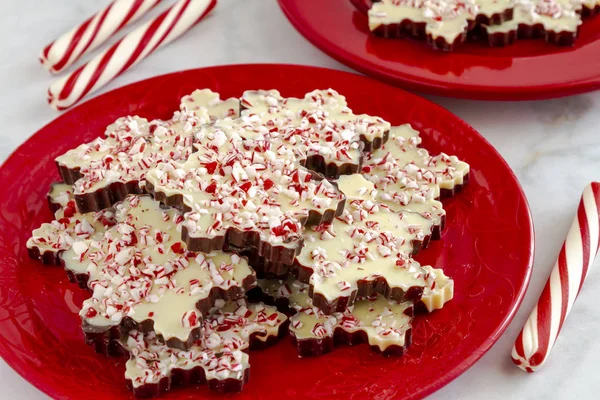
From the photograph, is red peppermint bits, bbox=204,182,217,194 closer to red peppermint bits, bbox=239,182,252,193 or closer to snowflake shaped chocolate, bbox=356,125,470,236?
red peppermint bits, bbox=239,182,252,193

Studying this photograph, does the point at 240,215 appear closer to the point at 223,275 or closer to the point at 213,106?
the point at 223,275

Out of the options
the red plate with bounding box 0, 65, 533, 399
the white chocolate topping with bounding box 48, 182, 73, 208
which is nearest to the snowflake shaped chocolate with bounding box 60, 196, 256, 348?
the red plate with bounding box 0, 65, 533, 399

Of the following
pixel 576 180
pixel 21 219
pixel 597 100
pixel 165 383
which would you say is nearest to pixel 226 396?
pixel 165 383

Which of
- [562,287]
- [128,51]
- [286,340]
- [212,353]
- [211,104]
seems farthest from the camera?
[128,51]

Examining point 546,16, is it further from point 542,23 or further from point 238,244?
point 238,244

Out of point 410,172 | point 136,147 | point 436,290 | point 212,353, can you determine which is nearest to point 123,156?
point 136,147

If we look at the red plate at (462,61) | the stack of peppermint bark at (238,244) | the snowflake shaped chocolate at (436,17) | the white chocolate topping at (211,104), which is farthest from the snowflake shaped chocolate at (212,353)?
the snowflake shaped chocolate at (436,17)
